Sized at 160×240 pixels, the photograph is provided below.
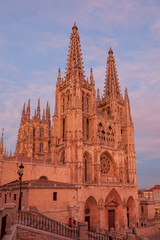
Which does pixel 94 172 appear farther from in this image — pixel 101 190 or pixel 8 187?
pixel 8 187

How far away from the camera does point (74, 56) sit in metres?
42.6

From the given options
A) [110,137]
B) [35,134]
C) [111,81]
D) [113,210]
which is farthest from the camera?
[35,134]

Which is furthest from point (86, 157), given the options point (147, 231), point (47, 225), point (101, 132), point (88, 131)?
point (47, 225)

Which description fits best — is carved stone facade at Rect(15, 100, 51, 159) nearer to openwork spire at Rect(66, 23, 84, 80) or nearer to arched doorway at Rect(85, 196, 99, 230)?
openwork spire at Rect(66, 23, 84, 80)

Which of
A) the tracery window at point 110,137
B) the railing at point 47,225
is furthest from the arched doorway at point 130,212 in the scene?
the railing at point 47,225

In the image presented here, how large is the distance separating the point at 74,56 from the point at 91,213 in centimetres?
2934

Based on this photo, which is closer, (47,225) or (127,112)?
(47,225)

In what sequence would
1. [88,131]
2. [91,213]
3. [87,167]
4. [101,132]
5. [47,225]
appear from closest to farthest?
[47,225], [91,213], [87,167], [88,131], [101,132]

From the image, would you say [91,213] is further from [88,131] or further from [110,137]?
[110,137]

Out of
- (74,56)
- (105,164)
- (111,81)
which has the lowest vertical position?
(105,164)

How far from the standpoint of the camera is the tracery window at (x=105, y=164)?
1541 inches

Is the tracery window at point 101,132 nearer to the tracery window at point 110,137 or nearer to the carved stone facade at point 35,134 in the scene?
the tracery window at point 110,137

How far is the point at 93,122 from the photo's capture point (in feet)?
127

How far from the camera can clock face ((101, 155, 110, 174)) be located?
39.1m
